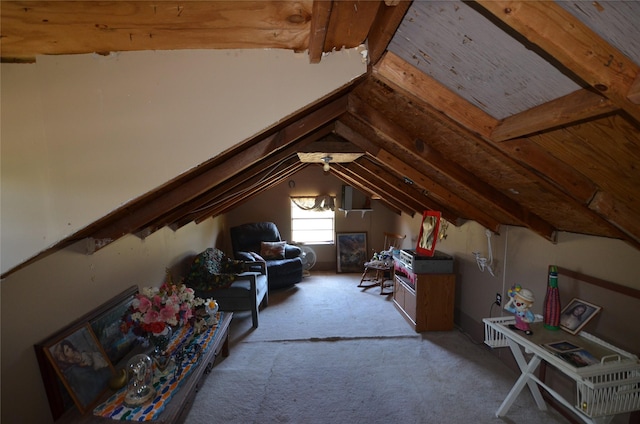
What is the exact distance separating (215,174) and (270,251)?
12.2 ft

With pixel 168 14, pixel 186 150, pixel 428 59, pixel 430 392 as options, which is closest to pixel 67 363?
pixel 186 150

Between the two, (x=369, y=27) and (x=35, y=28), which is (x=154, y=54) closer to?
(x=35, y=28)

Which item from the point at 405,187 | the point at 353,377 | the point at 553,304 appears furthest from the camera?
the point at 405,187

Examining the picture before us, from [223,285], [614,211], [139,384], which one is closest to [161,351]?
[139,384]

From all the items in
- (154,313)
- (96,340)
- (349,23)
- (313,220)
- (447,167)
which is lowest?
(96,340)

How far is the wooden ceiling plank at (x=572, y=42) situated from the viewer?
692mm

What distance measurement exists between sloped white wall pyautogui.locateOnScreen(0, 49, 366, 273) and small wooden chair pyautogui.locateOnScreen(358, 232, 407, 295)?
462 centimetres

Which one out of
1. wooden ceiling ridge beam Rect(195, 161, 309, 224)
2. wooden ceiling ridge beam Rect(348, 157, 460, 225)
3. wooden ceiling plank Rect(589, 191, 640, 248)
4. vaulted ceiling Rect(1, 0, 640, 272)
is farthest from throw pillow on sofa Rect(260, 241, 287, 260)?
wooden ceiling plank Rect(589, 191, 640, 248)

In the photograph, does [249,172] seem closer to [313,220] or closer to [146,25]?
[146,25]

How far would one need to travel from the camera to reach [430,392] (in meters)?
2.63

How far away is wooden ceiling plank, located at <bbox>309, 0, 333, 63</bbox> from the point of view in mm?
793

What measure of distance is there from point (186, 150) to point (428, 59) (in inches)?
41.1

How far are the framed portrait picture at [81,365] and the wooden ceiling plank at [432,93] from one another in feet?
7.75

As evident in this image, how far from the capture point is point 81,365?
1792 mm
